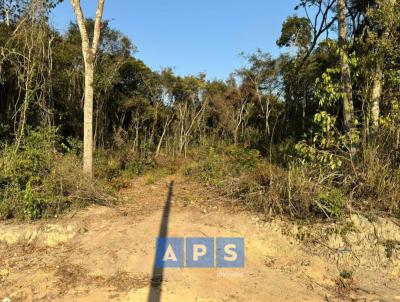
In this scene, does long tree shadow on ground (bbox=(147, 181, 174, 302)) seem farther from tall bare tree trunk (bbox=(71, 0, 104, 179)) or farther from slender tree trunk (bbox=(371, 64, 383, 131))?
slender tree trunk (bbox=(371, 64, 383, 131))

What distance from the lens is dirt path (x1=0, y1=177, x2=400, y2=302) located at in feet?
13.7

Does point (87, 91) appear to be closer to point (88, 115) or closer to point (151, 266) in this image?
point (88, 115)

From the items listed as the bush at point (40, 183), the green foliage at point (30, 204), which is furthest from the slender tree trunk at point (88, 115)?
the green foliage at point (30, 204)

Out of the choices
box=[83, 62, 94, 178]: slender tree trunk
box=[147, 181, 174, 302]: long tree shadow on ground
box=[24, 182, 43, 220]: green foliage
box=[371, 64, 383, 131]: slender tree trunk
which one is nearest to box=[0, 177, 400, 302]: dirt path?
box=[147, 181, 174, 302]: long tree shadow on ground

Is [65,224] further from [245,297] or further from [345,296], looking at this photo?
[345,296]

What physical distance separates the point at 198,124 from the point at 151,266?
44.8 ft

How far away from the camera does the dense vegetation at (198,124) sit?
19.1 ft

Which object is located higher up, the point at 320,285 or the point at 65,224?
the point at 65,224

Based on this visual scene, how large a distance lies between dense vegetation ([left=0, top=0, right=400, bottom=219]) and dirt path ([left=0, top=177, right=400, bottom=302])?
20.2 inches

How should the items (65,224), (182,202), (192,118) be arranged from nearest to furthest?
(65,224), (182,202), (192,118)

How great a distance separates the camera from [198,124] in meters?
18.0

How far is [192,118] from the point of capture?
18.0 metres

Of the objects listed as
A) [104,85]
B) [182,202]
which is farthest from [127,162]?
[182,202]

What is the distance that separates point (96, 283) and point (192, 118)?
46.0 feet
